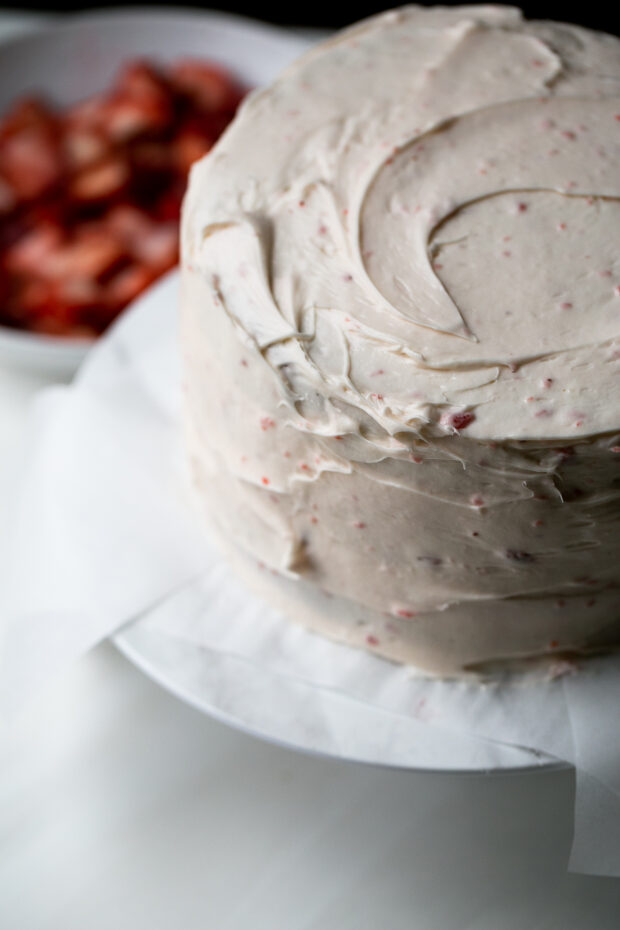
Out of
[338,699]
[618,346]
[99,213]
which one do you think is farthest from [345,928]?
[99,213]

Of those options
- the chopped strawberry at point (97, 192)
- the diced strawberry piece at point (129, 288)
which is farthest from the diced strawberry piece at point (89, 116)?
the diced strawberry piece at point (129, 288)

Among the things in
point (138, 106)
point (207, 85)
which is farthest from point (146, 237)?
point (207, 85)

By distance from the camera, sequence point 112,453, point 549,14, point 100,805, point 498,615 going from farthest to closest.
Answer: point 549,14, point 112,453, point 100,805, point 498,615

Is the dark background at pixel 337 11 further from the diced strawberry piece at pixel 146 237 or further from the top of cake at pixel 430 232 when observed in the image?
the top of cake at pixel 430 232

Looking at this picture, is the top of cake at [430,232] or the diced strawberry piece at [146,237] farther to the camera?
the diced strawberry piece at [146,237]

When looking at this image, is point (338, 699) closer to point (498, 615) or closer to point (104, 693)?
point (498, 615)

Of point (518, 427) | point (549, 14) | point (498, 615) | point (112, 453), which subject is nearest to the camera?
point (518, 427)

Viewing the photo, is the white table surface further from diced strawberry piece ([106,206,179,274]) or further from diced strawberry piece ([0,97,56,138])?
diced strawberry piece ([0,97,56,138])
